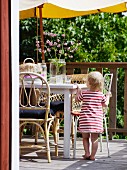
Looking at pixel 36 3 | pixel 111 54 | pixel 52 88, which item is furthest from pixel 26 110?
pixel 111 54

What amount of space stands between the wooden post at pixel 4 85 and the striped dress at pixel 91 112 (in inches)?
93.1

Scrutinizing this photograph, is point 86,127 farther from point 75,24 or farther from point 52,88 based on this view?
point 75,24

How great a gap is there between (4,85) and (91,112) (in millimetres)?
2439

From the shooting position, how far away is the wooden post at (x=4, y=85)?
8.86ft

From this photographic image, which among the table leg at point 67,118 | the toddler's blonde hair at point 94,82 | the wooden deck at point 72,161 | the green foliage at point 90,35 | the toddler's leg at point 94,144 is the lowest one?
the wooden deck at point 72,161

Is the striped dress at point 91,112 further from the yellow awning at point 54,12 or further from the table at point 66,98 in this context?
the yellow awning at point 54,12

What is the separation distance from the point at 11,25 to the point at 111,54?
6945mm

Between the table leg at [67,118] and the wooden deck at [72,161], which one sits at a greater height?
the table leg at [67,118]

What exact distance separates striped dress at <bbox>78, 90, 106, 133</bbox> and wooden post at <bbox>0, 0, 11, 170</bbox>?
7.76ft

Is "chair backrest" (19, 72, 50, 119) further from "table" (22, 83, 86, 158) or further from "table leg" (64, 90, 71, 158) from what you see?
"table leg" (64, 90, 71, 158)

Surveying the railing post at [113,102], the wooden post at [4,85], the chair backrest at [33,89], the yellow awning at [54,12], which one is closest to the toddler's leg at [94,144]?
the chair backrest at [33,89]

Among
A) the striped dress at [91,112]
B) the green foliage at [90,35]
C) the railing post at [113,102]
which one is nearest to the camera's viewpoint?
the striped dress at [91,112]

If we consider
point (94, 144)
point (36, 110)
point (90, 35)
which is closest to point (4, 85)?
point (36, 110)

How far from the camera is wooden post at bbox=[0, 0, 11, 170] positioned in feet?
8.86
